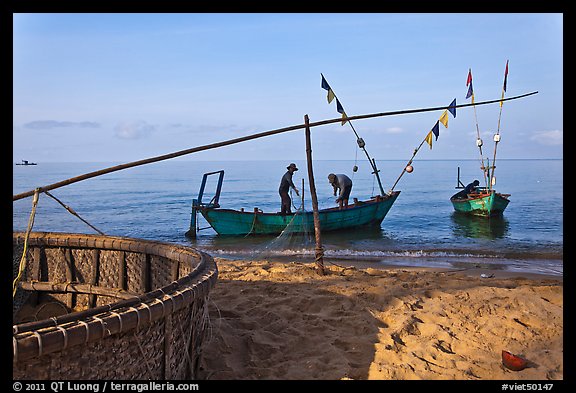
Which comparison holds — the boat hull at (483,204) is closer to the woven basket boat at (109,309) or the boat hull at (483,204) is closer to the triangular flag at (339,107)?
the triangular flag at (339,107)

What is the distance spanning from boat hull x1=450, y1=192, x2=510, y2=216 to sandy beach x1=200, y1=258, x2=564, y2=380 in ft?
45.4

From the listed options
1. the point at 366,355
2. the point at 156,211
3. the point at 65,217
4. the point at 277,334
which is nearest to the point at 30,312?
the point at 277,334

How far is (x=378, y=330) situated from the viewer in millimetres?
4859

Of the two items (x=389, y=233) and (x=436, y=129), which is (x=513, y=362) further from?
(x=389, y=233)

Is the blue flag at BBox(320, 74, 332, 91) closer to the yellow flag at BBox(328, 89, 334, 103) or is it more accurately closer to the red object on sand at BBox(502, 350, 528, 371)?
the yellow flag at BBox(328, 89, 334, 103)

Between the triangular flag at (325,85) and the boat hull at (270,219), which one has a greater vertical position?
the triangular flag at (325,85)

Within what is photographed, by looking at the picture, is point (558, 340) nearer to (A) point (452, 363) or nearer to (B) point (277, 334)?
(A) point (452, 363)

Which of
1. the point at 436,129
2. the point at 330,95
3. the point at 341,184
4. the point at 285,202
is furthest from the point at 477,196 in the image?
the point at 330,95

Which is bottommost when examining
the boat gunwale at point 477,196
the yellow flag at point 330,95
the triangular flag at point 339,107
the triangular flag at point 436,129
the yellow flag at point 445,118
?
the boat gunwale at point 477,196

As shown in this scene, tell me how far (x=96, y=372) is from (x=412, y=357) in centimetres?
274

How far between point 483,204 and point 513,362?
689 inches

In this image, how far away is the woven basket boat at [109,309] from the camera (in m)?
2.45

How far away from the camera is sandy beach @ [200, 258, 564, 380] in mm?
4023

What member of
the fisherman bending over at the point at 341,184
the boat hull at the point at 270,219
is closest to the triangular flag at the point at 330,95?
the boat hull at the point at 270,219
